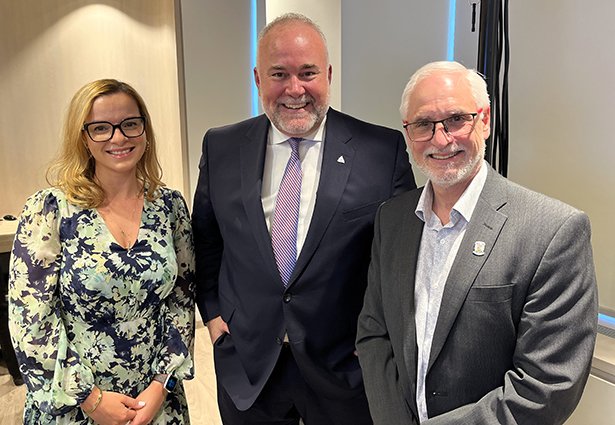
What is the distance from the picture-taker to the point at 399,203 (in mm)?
1472

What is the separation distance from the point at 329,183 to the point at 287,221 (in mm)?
171

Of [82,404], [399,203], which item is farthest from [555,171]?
[82,404]

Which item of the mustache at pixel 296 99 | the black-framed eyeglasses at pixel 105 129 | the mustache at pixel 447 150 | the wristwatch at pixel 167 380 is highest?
the mustache at pixel 296 99

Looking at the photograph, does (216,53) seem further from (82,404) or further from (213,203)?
(82,404)

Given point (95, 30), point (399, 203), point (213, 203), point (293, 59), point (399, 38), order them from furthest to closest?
point (95, 30)
point (399, 38)
point (213, 203)
point (293, 59)
point (399, 203)

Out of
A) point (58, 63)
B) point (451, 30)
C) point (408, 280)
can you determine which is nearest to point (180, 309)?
point (408, 280)

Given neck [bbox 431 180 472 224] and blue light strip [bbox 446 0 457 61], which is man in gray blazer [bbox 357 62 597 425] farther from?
blue light strip [bbox 446 0 457 61]

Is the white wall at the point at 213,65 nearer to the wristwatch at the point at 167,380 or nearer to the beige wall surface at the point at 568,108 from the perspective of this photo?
the beige wall surface at the point at 568,108

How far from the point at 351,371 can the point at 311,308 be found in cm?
25

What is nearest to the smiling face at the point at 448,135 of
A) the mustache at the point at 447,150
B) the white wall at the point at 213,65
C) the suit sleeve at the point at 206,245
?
the mustache at the point at 447,150

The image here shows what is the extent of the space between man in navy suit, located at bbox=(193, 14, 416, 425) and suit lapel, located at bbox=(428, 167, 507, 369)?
44cm

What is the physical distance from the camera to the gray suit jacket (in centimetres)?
113

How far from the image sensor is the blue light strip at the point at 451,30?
326 cm

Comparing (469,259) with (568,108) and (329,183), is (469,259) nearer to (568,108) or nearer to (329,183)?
(329,183)
